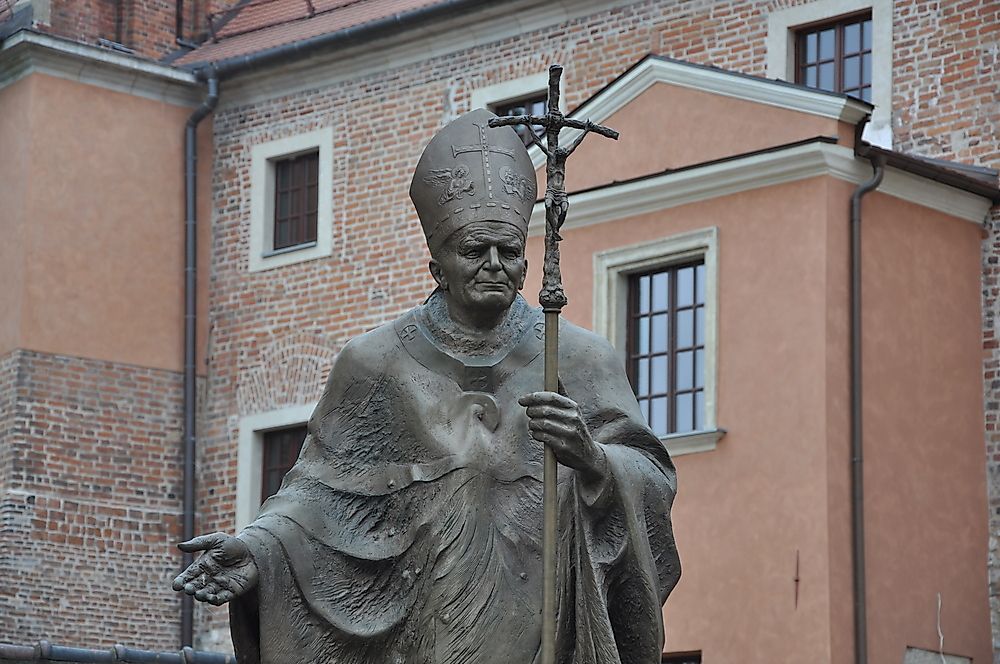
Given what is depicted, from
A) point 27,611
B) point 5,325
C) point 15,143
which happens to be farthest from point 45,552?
point 15,143

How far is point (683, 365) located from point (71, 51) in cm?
934

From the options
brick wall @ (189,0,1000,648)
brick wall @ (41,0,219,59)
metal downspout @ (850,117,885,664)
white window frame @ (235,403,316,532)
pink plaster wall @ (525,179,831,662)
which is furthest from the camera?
brick wall @ (41,0,219,59)

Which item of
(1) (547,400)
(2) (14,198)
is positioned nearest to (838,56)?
(2) (14,198)

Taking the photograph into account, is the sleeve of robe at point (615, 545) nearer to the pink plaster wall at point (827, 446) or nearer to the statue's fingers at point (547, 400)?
the statue's fingers at point (547, 400)

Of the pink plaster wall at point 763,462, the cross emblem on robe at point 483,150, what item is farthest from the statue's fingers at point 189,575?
the pink plaster wall at point 763,462

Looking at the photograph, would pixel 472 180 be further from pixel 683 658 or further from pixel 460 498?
pixel 683 658

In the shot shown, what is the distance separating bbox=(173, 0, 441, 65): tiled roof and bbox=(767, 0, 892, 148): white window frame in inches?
193

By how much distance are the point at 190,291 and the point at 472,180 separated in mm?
21275

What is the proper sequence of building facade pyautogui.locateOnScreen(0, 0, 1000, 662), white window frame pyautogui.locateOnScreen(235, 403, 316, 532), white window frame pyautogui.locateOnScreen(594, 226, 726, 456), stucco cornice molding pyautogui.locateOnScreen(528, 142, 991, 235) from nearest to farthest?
building facade pyautogui.locateOnScreen(0, 0, 1000, 662)
stucco cornice molding pyautogui.locateOnScreen(528, 142, 991, 235)
white window frame pyautogui.locateOnScreen(594, 226, 726, 456)
white window frame pyautogui.locateOnScreen(235, 403, 316, 532)

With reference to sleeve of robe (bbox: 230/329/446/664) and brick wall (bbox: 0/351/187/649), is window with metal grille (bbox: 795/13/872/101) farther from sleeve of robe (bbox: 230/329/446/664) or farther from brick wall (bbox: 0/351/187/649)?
sleeve of robe (bbox: 230/329/446/664)

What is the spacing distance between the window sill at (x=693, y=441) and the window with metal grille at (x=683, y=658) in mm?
1571

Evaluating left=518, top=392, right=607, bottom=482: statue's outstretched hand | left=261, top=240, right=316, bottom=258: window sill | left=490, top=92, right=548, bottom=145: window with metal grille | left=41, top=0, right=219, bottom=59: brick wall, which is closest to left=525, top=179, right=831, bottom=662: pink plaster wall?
left=490, top=92, right=548, bottom=145: window with metal grille

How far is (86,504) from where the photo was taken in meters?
27.2

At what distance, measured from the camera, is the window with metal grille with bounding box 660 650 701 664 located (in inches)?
790
